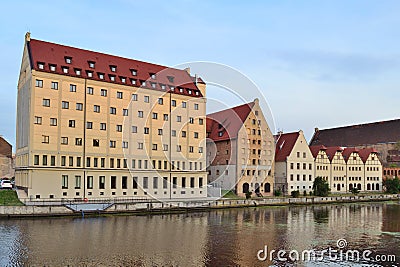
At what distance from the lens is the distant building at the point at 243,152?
76.9 meters

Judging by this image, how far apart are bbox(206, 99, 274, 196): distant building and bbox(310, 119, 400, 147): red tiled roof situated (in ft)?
165

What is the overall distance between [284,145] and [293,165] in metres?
5.05

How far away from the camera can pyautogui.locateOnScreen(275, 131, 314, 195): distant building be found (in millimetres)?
Answer: 82688

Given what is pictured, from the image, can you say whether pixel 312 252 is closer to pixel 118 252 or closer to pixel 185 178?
pixel 118 252

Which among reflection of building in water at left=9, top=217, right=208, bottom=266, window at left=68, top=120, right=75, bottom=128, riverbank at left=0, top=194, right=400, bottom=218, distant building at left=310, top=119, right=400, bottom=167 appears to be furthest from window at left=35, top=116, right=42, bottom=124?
distant building at left=310, top=119, right=400, bottom=167

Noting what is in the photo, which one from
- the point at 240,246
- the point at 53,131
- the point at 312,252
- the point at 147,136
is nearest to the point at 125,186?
the point at 147,136

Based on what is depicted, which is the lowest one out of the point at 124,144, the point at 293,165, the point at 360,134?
the point at 293,165

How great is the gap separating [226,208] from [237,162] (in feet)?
52.6

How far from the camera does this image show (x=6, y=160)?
94.1 meters

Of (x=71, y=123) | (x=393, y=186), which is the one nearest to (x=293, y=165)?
(x=393, y=186)

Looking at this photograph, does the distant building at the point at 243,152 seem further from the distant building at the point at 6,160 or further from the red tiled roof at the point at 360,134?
the red tiled roof at the point at 360,134

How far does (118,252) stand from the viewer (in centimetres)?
3002
